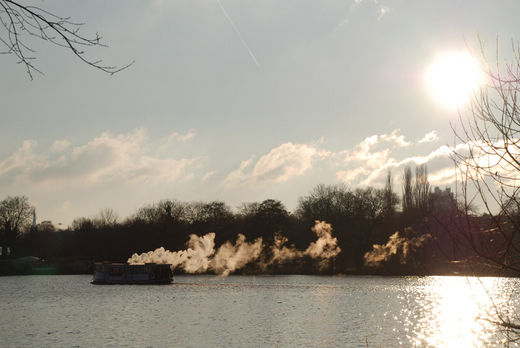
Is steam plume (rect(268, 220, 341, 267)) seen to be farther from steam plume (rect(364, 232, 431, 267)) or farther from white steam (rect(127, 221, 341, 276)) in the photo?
steam plume (rect(364, 232, 431, 267))

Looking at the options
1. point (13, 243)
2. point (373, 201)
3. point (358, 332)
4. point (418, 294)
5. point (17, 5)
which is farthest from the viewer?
point (13, 243)

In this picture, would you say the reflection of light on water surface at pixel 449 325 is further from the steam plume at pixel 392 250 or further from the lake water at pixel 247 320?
Answer: the steam plume at pixel 392 250

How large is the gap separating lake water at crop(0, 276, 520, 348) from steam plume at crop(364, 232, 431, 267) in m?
28.9

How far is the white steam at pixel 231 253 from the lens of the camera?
401ft

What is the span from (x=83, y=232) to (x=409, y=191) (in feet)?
297

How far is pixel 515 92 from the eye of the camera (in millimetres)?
8039

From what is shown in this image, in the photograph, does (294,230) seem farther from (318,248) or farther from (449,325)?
(449,325)

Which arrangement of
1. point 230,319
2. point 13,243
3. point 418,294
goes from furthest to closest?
point 13,243
point 418,294
point 230,319

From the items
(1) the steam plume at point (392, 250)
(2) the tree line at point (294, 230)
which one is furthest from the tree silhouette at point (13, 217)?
(1) the steam plume at point (392, 250)

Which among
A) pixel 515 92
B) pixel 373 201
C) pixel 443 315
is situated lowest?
pixel 443 315

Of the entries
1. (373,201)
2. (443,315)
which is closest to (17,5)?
(443,315)

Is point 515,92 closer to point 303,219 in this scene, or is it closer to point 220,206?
point 303,219

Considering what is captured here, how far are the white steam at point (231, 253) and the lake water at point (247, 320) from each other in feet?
139

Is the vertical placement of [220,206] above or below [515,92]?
above
